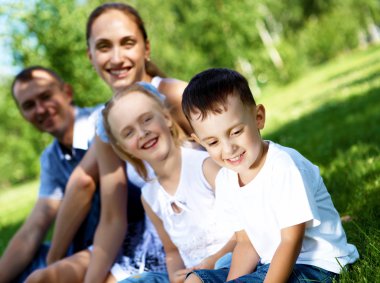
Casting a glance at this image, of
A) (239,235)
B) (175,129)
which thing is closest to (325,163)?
(175,129)

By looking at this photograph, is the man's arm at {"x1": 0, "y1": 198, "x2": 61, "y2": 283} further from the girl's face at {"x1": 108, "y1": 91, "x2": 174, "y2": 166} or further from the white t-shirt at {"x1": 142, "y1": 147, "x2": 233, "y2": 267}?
the white t-shirt at {"x1": 142, "y1": 147, "x2": 233, "y2": 267}

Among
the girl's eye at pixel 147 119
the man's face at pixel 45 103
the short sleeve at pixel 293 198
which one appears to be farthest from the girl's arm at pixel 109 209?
the short sleeve at pixel 293 198

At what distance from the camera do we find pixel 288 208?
6.81 ft

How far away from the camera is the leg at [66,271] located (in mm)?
3105

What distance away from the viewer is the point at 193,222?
279 centimetres

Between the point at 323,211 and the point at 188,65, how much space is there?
24906mm

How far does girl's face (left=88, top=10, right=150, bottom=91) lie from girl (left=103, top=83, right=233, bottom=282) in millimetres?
443

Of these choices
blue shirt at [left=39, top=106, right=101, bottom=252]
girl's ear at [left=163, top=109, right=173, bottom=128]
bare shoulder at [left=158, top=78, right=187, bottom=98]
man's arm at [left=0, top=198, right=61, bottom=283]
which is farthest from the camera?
man's arm at [left=0, top=198, right=61, bottom=283]

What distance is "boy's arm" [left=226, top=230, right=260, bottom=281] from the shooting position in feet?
7.75

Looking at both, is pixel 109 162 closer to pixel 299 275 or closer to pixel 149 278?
pixel 149 278

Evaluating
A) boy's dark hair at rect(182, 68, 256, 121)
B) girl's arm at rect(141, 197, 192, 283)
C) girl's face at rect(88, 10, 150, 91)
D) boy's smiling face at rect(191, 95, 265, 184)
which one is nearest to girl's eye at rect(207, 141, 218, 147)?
boy's smiling face at rect(191, 95, 265, 184)

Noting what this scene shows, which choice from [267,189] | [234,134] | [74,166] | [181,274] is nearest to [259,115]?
[234,134]

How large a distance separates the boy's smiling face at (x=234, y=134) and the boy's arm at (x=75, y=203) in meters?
1.34

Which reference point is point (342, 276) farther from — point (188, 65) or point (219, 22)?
point (188, 65)
